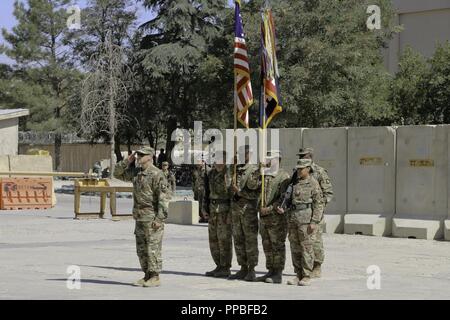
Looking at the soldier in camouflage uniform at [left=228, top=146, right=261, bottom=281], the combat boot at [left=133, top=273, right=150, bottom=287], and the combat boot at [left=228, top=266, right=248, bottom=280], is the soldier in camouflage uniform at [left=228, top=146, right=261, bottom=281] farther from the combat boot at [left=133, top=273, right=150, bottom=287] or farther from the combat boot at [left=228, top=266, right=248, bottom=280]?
the combat boot at [left=133, top=273, right=150, bottom=287]

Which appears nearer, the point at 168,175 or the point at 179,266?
the point at 179,266

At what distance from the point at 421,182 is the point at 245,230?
27.7 feet

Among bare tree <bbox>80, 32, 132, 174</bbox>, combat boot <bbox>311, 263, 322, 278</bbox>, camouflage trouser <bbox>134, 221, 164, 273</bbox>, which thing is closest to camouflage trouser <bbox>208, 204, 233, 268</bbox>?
combat boot <bbox>311, 263, 322, 278</bbox>

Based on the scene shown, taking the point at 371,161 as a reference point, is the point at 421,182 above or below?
below

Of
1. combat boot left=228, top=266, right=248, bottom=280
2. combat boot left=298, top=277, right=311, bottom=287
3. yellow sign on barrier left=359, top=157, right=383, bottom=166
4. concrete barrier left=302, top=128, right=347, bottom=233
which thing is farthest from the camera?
concrete barrier left=302, top=128, right=347, bottom=233

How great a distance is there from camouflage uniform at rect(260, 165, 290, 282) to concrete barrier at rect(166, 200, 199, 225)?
1107 centimetres

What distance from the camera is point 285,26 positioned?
38.0 metres

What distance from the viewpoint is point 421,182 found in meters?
20.2

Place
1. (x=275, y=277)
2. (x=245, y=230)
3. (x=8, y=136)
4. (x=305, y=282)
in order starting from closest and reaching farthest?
1. (x=305, y=282)
2. (x=275, y=277)
3. (x=245, y=230)
4. (x=8, y=136)

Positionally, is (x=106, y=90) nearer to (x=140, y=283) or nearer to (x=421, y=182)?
(x=421, y=182)

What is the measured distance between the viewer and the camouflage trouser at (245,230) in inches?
507

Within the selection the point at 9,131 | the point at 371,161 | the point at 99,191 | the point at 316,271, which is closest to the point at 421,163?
the point at 371,161

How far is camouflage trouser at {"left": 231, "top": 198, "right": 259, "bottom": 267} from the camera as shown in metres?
12.9

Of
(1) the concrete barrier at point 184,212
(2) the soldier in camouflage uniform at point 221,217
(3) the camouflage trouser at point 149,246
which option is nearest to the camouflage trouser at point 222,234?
(2) the soldier in camouflage uniform at point 221,217
